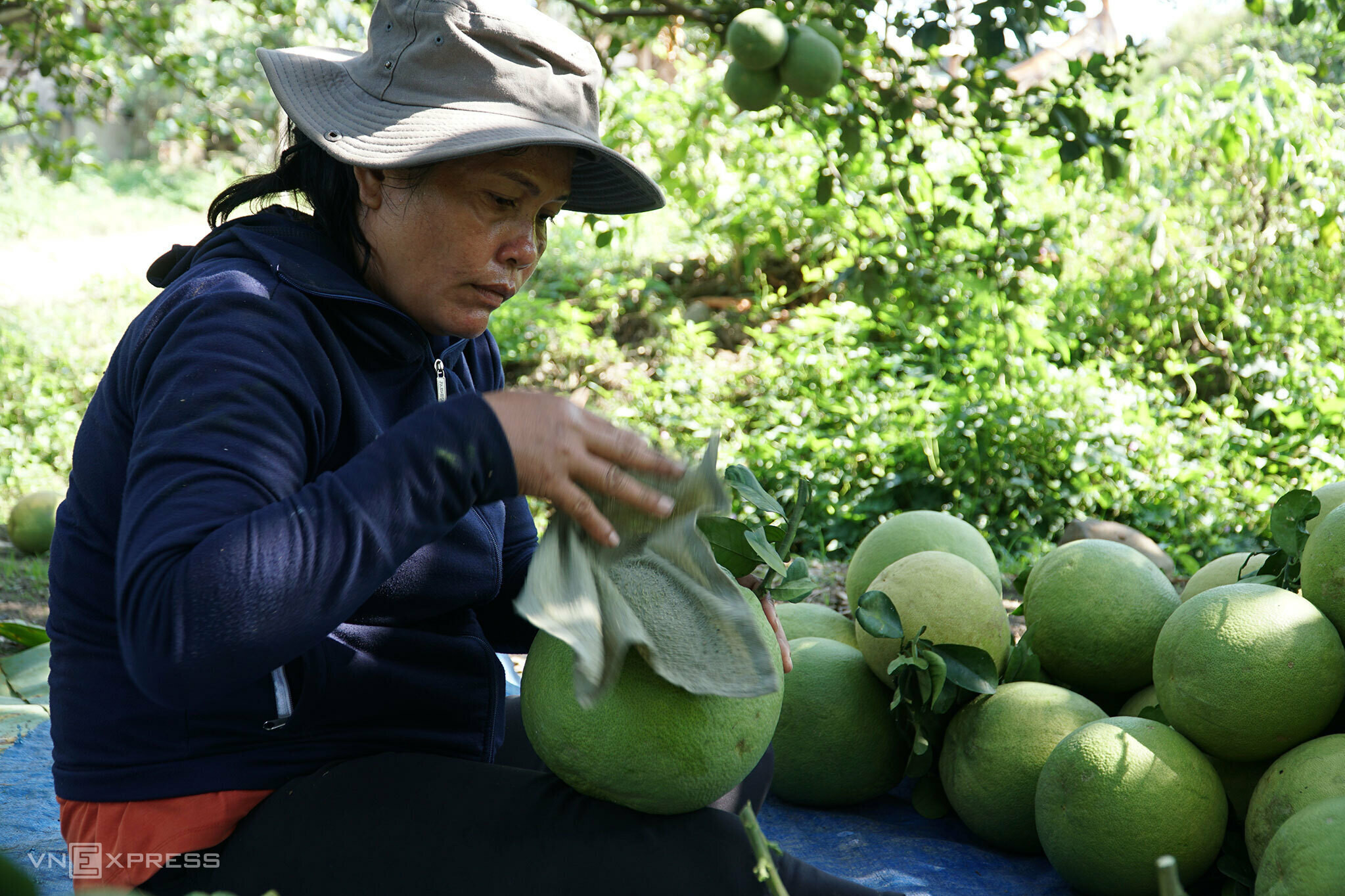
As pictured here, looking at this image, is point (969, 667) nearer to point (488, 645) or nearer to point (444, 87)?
point (488, 645)

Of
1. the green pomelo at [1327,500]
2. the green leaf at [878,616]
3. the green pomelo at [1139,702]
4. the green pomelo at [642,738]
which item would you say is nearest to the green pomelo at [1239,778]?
the green pomelo at [1139,702]

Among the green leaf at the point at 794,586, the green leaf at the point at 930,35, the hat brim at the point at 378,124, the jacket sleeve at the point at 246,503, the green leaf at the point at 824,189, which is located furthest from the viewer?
the green leaf at the point at 824,189

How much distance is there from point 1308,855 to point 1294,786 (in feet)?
1.00

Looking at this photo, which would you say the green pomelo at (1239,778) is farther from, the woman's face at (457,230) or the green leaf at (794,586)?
the woman's face at (457,230)

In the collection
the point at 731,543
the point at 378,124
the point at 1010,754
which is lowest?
the point at 1010,754

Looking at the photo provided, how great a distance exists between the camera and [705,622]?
4.77ft

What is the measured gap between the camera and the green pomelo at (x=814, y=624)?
8.11ft

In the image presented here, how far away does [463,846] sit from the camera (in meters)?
1.38

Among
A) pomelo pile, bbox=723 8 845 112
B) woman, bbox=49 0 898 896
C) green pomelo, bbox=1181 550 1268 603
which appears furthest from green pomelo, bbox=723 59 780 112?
green pomelo, bbox=1181 550 1268 603

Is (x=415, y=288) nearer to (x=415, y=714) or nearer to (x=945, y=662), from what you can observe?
(x=415, y=714)

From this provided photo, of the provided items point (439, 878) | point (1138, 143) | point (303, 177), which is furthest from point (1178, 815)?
point (1138, 143)

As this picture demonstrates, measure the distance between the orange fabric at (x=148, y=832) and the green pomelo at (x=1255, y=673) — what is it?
149cm

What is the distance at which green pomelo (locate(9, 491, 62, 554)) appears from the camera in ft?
17.1

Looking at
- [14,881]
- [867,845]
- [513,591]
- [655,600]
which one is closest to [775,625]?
[655,600]
